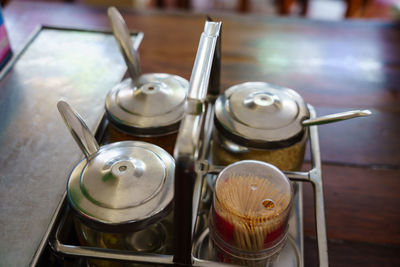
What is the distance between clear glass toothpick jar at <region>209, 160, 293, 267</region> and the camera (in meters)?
0.44

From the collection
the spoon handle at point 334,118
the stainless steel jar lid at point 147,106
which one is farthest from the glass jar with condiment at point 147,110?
the spoon handle at point 334,118

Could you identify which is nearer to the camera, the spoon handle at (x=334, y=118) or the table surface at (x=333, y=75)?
the spoon handle at (x=334, y=118)

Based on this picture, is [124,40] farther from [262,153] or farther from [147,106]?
[262,153]

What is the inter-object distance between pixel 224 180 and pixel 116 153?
0.40ft

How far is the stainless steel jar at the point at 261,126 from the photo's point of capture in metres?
0.52

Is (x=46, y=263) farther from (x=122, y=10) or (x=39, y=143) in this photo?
(x=122, y=10)

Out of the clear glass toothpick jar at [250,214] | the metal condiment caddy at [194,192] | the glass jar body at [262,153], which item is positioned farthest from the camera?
the glass jar body at [262,153]

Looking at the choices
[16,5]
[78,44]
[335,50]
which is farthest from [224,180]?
[16,5]

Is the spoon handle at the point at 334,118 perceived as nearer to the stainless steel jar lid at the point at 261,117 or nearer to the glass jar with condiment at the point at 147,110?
the stainless steel jar lid at the point at 261,117

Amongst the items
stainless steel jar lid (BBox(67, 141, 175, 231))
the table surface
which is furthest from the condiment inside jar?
the table surface

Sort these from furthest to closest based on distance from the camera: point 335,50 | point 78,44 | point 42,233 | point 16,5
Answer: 1. point 16,5
2. point 335,50
3. point 78,44
4. point 42,233

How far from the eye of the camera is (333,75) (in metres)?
0.93

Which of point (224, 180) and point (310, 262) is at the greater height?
point (224, 180)

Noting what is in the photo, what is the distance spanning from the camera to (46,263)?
46 cm
